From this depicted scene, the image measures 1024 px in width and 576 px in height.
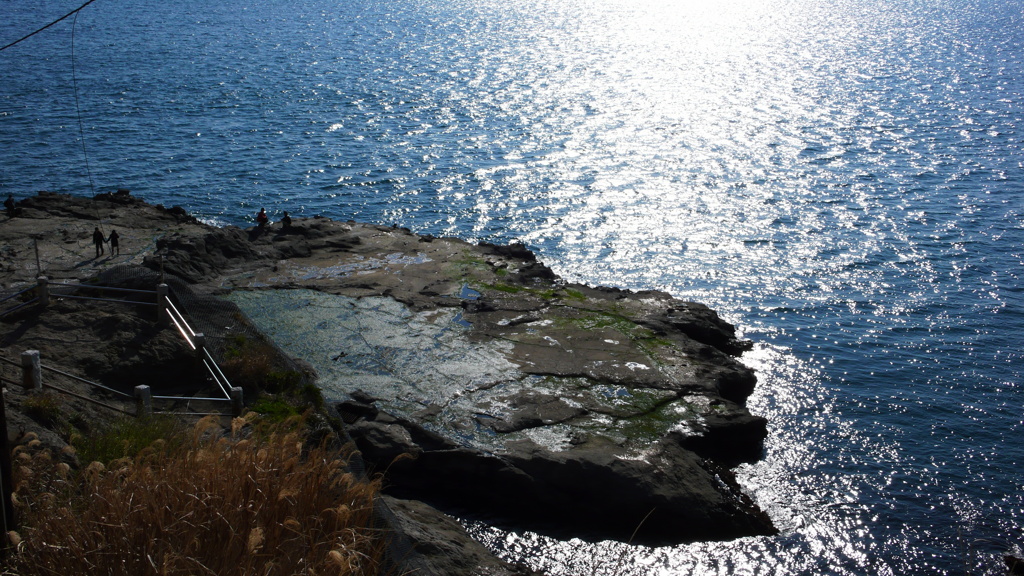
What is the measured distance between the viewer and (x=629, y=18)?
150250 millimetres

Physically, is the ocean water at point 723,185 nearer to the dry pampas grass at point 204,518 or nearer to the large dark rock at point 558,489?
the large dark rock at point 558,489

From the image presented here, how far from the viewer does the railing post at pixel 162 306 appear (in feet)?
65.4

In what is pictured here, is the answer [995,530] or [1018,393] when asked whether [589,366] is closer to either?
[995,530]

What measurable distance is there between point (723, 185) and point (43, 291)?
39059 millimetres

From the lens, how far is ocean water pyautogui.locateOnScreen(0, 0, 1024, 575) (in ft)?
72.9

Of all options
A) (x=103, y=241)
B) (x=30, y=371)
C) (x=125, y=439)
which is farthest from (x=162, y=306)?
(x=103, y=241)

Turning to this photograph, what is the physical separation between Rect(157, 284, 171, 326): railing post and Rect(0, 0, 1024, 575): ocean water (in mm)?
9787

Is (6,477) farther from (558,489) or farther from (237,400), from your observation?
(558,489)

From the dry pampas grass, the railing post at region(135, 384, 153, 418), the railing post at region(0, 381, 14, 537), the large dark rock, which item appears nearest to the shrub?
the railing post at region(135, 384, 153, 418)

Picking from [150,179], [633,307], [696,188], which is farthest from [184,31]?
[633,307]

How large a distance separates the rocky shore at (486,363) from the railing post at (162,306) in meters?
0.61

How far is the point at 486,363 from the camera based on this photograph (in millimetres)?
23531

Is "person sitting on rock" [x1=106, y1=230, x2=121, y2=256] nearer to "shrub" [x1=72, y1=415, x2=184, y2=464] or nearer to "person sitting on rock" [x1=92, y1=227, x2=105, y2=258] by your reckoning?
"person sitting on rock" [x1=92, y1=227, x2=105, y2=258]

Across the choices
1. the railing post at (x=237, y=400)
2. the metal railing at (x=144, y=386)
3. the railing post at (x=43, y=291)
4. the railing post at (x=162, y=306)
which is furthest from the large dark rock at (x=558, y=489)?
the railing post at (x=43, y=291)
